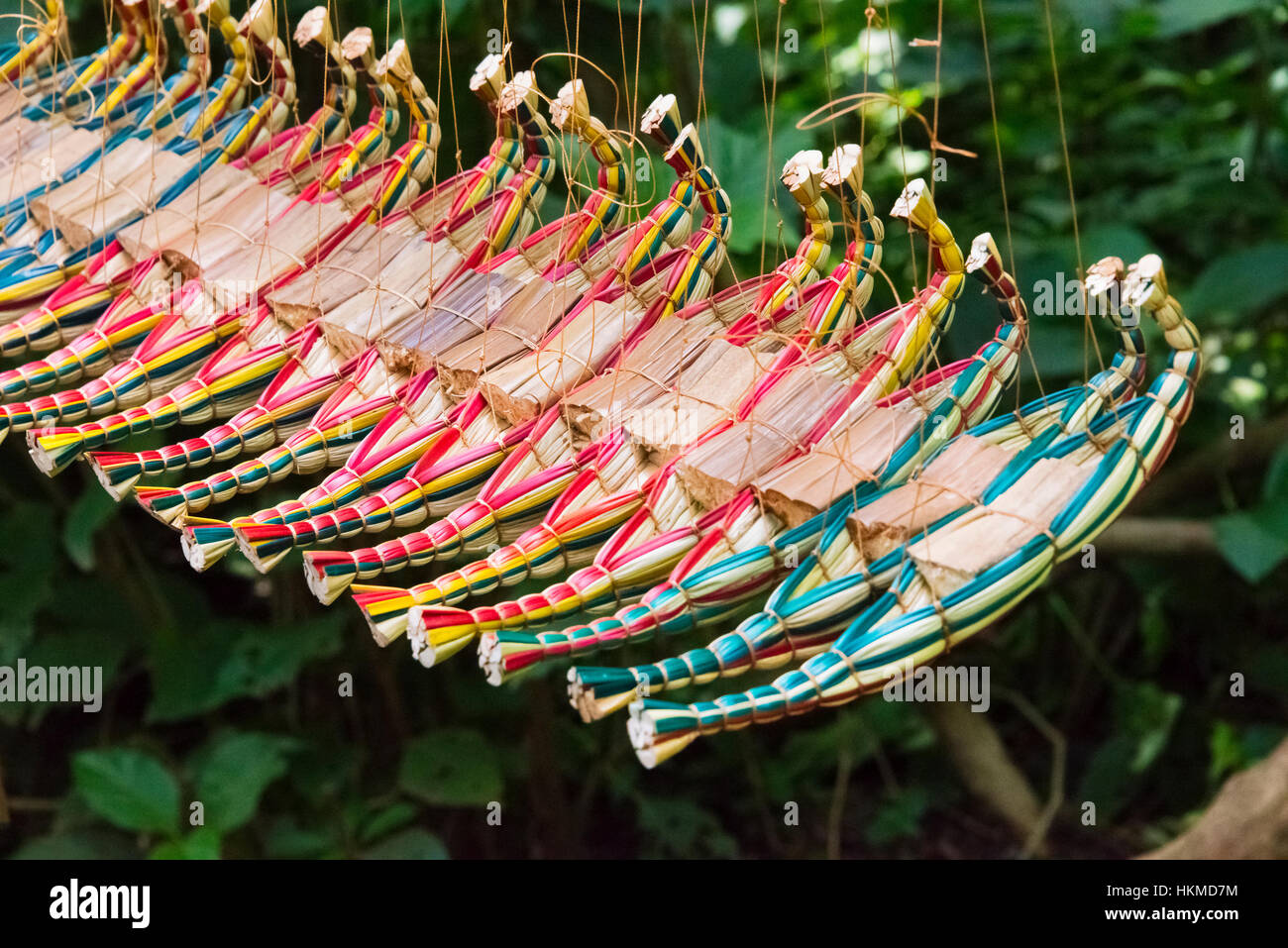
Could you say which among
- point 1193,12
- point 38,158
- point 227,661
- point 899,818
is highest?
point 1193,12

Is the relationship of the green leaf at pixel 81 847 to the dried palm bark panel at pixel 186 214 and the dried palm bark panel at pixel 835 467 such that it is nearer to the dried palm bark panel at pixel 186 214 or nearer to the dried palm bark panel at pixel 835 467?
the dried palm bark panel at pixel 186 214

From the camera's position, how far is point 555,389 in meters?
0.88

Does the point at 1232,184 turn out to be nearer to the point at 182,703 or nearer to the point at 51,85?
the point at 51,85

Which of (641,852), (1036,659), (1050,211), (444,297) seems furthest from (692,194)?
(1036,659)

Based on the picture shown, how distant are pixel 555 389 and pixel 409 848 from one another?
58.0 inches

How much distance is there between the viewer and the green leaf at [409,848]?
213 centimetres

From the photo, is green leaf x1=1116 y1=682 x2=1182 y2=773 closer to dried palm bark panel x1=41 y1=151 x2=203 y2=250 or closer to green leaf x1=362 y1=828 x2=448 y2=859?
green leaf x1=362 y1=828 x2=448 y2=859

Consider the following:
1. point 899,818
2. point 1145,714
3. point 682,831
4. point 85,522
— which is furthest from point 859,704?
point 85,522

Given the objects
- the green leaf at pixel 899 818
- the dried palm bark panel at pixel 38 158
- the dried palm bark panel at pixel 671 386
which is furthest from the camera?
the green leaf at pixel 899 818

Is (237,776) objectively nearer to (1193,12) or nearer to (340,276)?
(340,276)

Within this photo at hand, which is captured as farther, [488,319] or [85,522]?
[85,522]

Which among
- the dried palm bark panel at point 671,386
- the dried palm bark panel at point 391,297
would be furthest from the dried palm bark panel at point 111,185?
the dried palm bark panel at point 671,386

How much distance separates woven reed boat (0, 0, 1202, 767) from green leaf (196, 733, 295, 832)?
1.12 metres

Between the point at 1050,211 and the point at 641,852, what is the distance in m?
1.44
